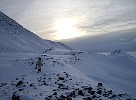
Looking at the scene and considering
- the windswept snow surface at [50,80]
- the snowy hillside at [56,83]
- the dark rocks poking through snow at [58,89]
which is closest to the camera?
the dark rocks poking through snow at [58,89]

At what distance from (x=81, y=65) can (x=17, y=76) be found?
1382cm

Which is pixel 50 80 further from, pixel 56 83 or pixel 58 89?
pixel 58 89

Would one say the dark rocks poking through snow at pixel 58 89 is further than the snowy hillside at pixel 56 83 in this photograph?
No

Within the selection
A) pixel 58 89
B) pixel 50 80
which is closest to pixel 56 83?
pixel 50 80

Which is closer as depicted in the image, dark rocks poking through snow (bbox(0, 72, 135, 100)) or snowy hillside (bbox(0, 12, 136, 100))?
dark rocks poking through snow (bbox(0, 72, 135, 100))

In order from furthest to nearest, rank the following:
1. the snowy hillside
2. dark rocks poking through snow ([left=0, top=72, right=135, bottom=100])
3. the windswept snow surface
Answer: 1. the windswept snow surface
2. the snowy hillside
3. dark rocks poking through snow ([left=0, top=72, right=135, bottom=100])

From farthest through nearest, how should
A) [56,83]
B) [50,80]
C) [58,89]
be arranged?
1. [50,80]
2. [56,83]
3. [58,89]

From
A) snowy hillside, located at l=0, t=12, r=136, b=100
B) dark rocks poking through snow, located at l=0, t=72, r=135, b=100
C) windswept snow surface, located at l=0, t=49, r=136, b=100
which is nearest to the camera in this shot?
dark rocks poking through snow, located at l=0, t=72, r=135, b=100

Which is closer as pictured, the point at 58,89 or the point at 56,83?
the point at 58,89

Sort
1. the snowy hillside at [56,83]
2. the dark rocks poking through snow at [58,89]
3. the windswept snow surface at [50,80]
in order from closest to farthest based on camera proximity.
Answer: the dark rocks poking through snow at [58,89] < the snowy hillside at [56,83] < the windswept snow surface at [50,80]

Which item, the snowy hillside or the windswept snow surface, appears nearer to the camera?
the snowy hillside

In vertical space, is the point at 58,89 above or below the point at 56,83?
below

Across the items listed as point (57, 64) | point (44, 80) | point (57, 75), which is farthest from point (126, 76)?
point (44, 80)

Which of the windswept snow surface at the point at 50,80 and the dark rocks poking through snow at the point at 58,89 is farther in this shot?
the windswept snow surface at the point at 50,80
